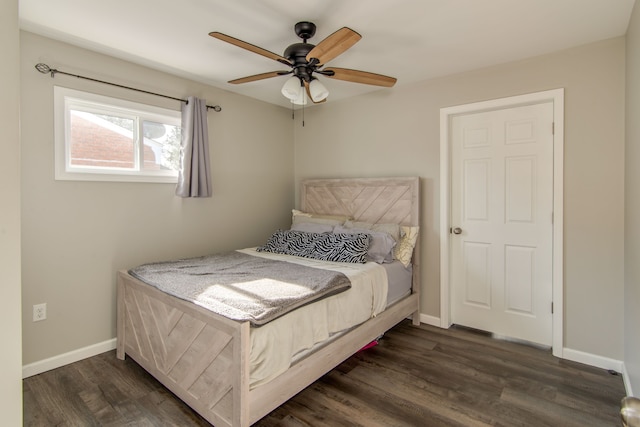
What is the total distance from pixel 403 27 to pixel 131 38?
1.98 meters

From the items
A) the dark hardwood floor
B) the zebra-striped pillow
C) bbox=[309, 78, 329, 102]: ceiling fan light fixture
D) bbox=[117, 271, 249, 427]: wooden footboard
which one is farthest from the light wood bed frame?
bbox=[309, 78, 329, 102]: ceiling fan light fixture

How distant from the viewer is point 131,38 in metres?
2.43

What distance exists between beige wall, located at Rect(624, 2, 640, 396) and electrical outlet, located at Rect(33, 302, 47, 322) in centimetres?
389

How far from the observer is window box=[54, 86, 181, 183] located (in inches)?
99.3

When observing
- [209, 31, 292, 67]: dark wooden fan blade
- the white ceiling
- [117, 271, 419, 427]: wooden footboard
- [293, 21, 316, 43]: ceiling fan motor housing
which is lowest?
[117, 271, 419, 427]: wooden footboard

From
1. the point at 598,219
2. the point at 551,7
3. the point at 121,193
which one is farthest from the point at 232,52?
the point at 598,219

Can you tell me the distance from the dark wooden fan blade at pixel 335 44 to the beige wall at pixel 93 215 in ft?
6.07

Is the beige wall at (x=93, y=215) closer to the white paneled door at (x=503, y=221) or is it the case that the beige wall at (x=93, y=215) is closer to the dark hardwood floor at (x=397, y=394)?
the dark hardwood floor at (x=397, y=394)

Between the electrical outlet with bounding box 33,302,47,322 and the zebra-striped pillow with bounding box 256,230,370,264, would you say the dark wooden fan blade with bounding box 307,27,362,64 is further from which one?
the electrical outlet with bounding box 33,302,47,322

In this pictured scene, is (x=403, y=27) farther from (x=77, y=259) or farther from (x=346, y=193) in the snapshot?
(x=77, y=259)

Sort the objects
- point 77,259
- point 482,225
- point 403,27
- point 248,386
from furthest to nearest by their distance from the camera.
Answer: point 482,225
point 77,259
point 403,27
point 248,386

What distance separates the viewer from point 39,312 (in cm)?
242

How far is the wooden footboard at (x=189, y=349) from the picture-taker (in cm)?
163

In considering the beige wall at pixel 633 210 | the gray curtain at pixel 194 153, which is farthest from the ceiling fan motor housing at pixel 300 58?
the beige wall at pixel 633 210
